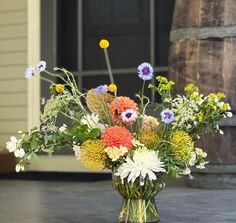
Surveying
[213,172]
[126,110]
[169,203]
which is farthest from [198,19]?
[126,110]

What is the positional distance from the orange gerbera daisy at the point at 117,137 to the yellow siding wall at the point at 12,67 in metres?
5.18

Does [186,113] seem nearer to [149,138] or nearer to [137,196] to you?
[149,138]

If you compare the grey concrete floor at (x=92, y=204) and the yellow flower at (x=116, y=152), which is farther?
the grey concrete floor at (x=92, y=204)

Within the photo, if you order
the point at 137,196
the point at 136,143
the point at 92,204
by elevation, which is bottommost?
the point at 92,204

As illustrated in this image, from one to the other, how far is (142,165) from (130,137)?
0.16 metres

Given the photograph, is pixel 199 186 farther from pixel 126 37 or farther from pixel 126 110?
pixel 126 110

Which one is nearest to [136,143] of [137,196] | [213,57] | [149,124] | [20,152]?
[149,124]

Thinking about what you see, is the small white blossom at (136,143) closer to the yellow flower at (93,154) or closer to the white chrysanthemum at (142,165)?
the white chrysanthemum at (142,165)

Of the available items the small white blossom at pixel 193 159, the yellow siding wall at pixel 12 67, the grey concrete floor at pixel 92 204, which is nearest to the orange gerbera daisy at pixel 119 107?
the small white blossom at pixel 193 159

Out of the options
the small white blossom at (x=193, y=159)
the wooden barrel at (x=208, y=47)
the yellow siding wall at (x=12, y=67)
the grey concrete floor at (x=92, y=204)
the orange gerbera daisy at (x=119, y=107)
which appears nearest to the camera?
the orange gerbera daisy at (x=119, y=107)

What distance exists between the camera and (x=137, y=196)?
11.6 ft

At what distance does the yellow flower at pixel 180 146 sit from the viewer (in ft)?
11.2

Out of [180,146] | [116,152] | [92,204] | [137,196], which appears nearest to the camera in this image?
[116,152]

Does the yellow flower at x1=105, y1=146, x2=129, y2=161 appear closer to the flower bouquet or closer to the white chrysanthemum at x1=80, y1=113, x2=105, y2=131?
the flower bouquet
